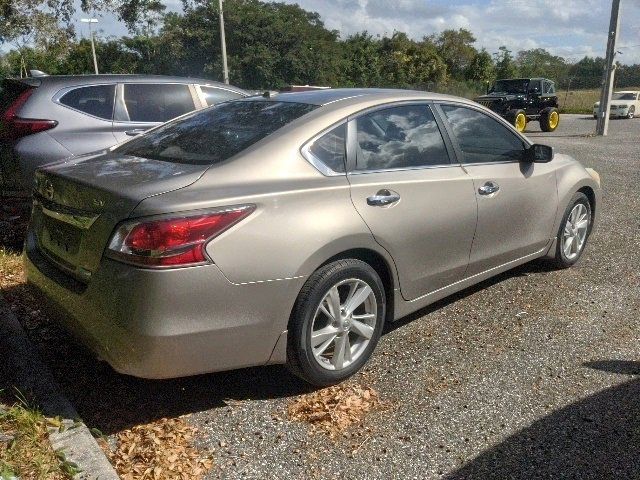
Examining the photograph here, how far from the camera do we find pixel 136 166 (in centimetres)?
329

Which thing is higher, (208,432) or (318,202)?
(318,202)

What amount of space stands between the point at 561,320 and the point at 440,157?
56.9 inches

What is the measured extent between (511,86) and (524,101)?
0.87 meters

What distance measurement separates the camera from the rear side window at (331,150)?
3.38m

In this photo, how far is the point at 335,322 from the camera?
3348 millimetres

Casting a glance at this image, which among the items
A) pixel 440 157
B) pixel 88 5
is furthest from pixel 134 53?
pixel 440 157

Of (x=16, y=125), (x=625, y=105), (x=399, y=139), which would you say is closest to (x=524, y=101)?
(x=625, y=105)

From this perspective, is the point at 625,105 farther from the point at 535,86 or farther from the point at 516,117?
the point at 516,117

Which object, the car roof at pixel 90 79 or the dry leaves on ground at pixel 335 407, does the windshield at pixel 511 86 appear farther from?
the dry leaves on ground at pixel 335 407

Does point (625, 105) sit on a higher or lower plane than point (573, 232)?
lower

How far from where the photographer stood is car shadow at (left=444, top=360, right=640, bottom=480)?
2.72m

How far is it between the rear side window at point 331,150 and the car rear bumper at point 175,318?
710 mm

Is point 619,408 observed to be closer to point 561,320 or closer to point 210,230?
point 561,320

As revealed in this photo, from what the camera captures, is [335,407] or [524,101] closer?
[335,407]
